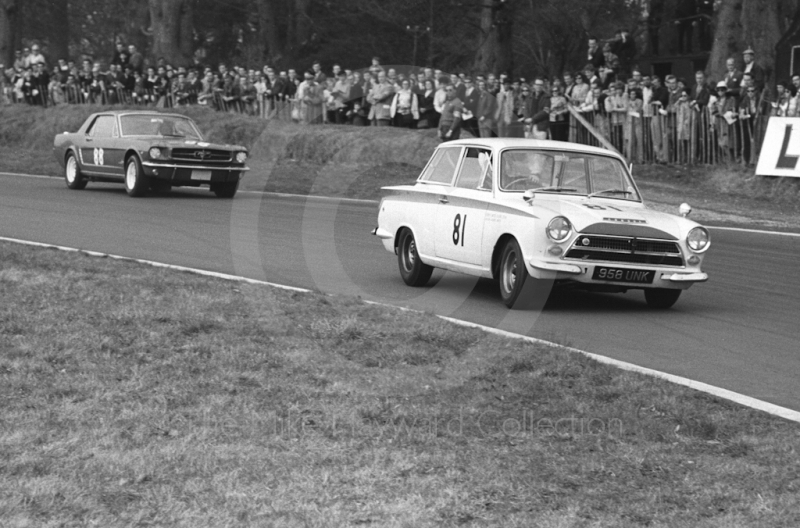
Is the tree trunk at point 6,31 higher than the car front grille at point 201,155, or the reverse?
the tree trunk at point 6,31

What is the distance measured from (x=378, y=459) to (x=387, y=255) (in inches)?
339

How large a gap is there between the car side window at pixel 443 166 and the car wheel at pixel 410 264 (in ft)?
1.93

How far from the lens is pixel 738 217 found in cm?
1955

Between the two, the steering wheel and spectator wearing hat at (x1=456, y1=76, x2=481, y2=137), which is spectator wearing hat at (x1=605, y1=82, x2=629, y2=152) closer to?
spectator wearing hat at (x1=456, y1=76, x2=481, y2=137)

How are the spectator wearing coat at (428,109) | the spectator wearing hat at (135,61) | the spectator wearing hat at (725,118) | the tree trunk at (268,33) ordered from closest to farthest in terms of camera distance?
A: the spectator wearing hat at (725,118)
the spectator wearing coat at (428,109)
the spectator wearing hat at (135,61)
the tree trunk at (268,33)

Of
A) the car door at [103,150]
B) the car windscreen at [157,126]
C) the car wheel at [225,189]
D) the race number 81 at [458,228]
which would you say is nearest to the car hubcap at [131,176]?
the car door at [103,150]

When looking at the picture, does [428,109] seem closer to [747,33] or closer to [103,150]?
[747,33]

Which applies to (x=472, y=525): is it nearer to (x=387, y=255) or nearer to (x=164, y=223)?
(x=387, y=255)

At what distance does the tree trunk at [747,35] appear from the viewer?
26547 mm

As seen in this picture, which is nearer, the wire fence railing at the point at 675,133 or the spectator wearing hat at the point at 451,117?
the wire fence railing at the point at 675,133

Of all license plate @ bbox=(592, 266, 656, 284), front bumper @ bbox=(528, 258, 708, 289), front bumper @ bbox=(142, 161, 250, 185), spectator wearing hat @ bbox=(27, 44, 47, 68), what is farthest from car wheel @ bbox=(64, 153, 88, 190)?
spectator wearing hat @ bbox=(27, 44, 47, 68)

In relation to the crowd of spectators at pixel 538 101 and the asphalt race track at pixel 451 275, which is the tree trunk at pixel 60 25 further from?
the asphalt race track at pixel 451 275

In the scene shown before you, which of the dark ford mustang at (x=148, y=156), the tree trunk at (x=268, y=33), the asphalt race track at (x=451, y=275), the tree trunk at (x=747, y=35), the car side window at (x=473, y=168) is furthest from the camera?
the tree trunk at (x=268, y=33)

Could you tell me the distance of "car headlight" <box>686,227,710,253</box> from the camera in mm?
10391
